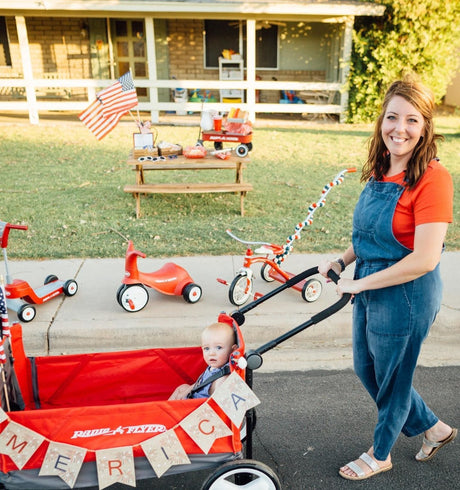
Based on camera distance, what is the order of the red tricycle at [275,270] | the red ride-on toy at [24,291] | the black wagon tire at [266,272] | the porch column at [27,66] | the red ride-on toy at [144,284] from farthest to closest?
the porch column at [27,66] → the black wagon tire at [266,272] → the red tricycle at [275,270] → the red ride-on toy at [144,284] → the red ride-on toy at [24,291]

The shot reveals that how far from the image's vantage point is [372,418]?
3.42 metres

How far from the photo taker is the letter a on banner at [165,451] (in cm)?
234

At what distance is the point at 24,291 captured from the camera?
4.25m

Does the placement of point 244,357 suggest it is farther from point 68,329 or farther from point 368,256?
point 68,329

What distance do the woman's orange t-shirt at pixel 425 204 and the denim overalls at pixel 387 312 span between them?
31mm

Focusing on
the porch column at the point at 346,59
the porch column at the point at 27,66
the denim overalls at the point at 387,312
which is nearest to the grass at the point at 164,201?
the porch column at the point at 27,66

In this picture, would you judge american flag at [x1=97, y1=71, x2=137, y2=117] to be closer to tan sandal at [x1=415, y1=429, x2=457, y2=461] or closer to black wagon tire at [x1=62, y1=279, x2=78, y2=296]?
black wagon tire at [x1=62, y1=279, x2=78, y2=296]

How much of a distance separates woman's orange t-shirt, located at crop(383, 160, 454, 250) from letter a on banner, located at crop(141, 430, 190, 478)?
4.35 ft

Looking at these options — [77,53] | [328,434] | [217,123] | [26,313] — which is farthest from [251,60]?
[328,434]

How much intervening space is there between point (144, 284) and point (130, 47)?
14.4m

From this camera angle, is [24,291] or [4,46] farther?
[4,46]

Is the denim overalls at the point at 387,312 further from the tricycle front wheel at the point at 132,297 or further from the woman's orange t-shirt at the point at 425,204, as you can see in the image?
the tricycle front wheel at the point at 132,297

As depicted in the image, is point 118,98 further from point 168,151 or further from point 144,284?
point 144,284

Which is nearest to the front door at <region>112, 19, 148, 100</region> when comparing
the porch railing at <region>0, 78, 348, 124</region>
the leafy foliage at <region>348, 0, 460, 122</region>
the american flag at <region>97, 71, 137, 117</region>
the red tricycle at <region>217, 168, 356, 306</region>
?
the porch railing at <region>0, 78, 348, 124</region>
